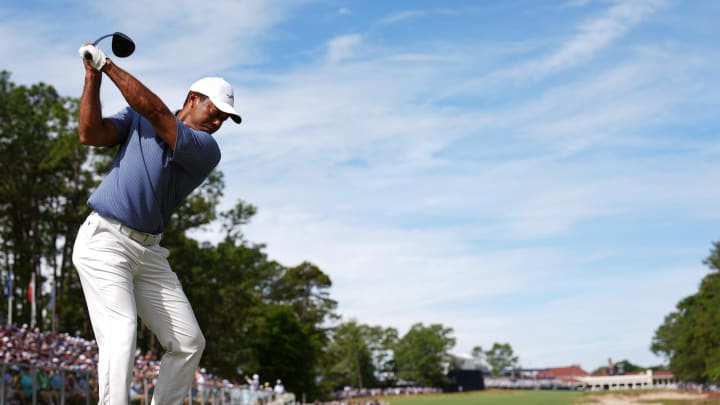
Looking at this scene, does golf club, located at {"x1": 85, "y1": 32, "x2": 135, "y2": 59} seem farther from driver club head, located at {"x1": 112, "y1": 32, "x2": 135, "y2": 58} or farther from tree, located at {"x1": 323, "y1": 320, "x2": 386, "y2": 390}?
tree, located at {"x1": 323, "y1": 320, "x2": 386, "y2": 390}

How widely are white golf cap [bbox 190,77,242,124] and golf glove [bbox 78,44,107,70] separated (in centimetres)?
66

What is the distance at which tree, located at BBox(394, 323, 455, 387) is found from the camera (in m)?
142

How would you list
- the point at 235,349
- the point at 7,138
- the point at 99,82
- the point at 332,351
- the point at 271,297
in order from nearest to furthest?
1. the point at 99,82
2. the point at 7,138
3. the point at 235,349
4. the point at 271,297
5. the point at 332,351

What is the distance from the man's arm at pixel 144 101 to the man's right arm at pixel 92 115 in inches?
3.7

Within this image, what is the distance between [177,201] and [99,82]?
866mm

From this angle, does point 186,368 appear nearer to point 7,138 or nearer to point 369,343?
point 7,138

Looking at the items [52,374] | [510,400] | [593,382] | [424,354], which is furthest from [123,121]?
[593,382]

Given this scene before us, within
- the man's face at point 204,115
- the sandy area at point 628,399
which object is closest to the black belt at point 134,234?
the man's face at point 204,115

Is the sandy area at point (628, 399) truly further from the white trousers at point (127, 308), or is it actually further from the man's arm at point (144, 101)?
the man's arm at point (144, 101)

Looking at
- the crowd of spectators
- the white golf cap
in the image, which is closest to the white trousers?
the white golf cap

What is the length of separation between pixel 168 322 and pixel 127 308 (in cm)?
28

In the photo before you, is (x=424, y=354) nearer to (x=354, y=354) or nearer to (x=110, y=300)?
→ (x=354, y=354)

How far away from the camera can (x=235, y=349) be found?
196 ft

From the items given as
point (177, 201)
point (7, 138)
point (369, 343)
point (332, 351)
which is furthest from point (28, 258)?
point (369, 343)
